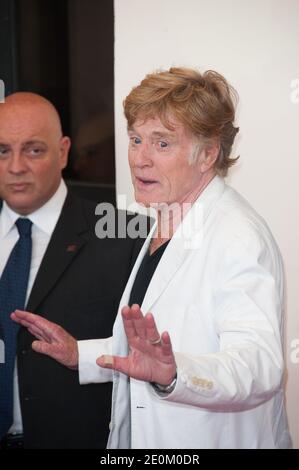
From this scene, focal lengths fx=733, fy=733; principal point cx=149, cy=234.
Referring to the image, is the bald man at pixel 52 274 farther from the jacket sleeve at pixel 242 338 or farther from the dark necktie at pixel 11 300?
the jacket sleeve at pixel 242 338

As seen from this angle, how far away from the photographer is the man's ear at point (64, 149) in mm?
2043

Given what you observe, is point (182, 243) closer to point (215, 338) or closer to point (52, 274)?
point (215, 338)

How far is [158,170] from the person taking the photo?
1.60 metres

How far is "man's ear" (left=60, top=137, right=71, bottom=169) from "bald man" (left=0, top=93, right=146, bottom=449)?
0.14ft

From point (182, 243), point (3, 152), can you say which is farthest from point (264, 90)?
point (3, 152)

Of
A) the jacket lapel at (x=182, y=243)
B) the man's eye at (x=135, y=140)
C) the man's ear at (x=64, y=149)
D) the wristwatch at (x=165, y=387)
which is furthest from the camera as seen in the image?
the man's ear at (x=64, y=149)

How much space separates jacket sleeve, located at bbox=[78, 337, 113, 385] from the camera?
1.69 m

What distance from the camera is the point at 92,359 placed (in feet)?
5.54

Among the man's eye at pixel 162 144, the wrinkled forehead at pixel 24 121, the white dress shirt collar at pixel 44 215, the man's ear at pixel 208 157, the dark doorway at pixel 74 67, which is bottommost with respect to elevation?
the white dress shirt collar at pixel 44 215

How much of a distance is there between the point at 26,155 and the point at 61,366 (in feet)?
1.86

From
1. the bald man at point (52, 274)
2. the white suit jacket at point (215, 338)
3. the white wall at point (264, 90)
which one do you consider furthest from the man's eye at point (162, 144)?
the bald man at point (52, 274)

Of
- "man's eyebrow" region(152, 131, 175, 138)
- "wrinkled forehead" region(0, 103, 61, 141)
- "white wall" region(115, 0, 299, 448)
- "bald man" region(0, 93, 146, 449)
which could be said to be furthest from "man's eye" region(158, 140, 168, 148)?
"wrinkled forehead" region(0, 103, 61, 141)
